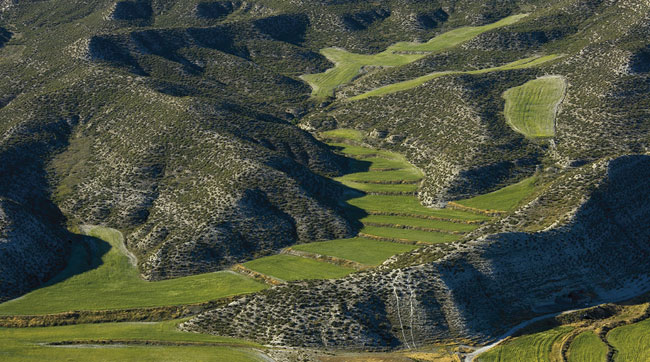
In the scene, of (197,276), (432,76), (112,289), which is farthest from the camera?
(432,76)

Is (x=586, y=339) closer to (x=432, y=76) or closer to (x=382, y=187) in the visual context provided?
(x=382, y=187)

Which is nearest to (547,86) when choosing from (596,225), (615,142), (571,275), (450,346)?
(615,142)

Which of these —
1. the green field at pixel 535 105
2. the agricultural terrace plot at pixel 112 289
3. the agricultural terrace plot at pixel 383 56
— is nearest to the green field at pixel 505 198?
the green field at pixel 535 105

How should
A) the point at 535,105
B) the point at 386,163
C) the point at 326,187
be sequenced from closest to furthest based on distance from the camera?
the point at 326,187 < the point at 386,163 < the point at 535,105

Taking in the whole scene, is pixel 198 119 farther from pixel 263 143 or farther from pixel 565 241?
pixel 565 241

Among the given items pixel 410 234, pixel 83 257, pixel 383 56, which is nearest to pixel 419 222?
pixel 410 234

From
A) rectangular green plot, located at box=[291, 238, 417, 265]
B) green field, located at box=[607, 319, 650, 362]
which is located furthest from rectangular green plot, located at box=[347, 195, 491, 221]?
green field, located at box=[607, 319, 650, 362]

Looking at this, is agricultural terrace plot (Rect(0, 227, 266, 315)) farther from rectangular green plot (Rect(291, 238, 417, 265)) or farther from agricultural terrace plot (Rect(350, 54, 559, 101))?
agricultural terrace plot (Rect(350, 54, 559, 101))

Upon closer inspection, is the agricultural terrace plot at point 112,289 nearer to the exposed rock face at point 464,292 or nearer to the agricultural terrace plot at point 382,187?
the exposed rock face at point 464,292
